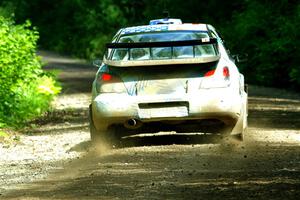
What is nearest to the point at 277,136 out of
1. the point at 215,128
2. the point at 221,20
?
the point at 215,128

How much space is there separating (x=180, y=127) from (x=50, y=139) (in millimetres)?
2745

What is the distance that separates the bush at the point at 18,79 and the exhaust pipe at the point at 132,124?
3759 mm

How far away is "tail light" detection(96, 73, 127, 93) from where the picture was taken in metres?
12.5

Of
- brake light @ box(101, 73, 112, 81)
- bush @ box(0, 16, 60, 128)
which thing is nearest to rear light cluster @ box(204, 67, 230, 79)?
brake light @ box(101, 73, 112, 81)

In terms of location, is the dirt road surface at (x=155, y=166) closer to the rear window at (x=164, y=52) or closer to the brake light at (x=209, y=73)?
the brake light at (x=209, y=73)

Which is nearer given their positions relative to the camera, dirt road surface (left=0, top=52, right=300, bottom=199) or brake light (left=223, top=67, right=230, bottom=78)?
dirt road surface (left=0, top=52, right=300, bottom=199)

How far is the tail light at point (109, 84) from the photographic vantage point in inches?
492

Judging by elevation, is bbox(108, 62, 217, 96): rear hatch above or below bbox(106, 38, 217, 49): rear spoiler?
below

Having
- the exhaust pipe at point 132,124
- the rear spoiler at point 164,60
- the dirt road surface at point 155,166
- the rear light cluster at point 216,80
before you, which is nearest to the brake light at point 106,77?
the rear spoiler at point 164,60

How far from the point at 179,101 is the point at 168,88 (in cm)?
24

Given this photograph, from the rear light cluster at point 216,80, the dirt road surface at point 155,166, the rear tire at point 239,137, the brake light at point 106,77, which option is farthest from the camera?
the rear tire at point 239,137

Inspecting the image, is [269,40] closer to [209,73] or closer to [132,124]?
[209,73]

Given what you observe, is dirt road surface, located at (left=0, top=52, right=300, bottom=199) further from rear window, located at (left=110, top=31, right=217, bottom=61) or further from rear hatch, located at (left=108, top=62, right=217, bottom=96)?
rear window, located at (left=110, top=31, right=217, bottom=61)

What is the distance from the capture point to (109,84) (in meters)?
12.5
